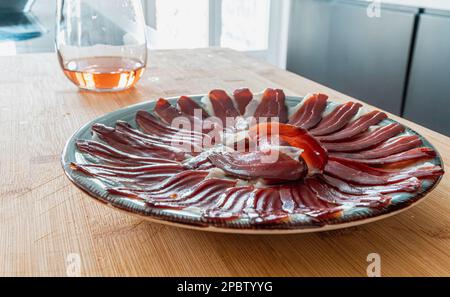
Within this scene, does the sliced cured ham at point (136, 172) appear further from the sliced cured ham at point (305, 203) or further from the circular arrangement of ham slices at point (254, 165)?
the sliced cured ham at point (305, 203)

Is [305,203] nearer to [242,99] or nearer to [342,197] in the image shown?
[342,197]

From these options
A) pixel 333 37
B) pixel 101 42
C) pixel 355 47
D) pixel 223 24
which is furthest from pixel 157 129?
pixel 223 24

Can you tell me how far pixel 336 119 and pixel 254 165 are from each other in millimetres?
219

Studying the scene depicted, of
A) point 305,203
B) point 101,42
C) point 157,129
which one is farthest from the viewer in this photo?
point 101,42

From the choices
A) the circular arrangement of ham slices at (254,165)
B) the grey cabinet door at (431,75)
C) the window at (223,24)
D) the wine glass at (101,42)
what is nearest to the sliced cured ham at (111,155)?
the circular arrangement of ham slices at (254,165)

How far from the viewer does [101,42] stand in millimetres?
979

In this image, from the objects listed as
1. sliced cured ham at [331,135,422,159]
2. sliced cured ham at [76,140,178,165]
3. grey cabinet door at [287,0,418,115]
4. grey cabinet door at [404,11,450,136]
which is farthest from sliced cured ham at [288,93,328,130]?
grey cabinet door at [287,0,418,115]

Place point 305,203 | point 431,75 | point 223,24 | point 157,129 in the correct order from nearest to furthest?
1. point 305,203
2. point 157,129
3. point 431,75
4. point 223,24

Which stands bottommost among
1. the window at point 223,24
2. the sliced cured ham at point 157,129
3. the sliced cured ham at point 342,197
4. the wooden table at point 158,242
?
the window at point 223,24

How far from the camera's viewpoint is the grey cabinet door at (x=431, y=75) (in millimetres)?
1772

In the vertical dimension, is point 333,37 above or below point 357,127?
below

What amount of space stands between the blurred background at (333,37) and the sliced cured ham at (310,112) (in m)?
1.25

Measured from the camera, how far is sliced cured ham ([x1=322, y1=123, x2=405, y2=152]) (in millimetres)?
600

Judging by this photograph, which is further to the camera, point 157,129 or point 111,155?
point 157,129
